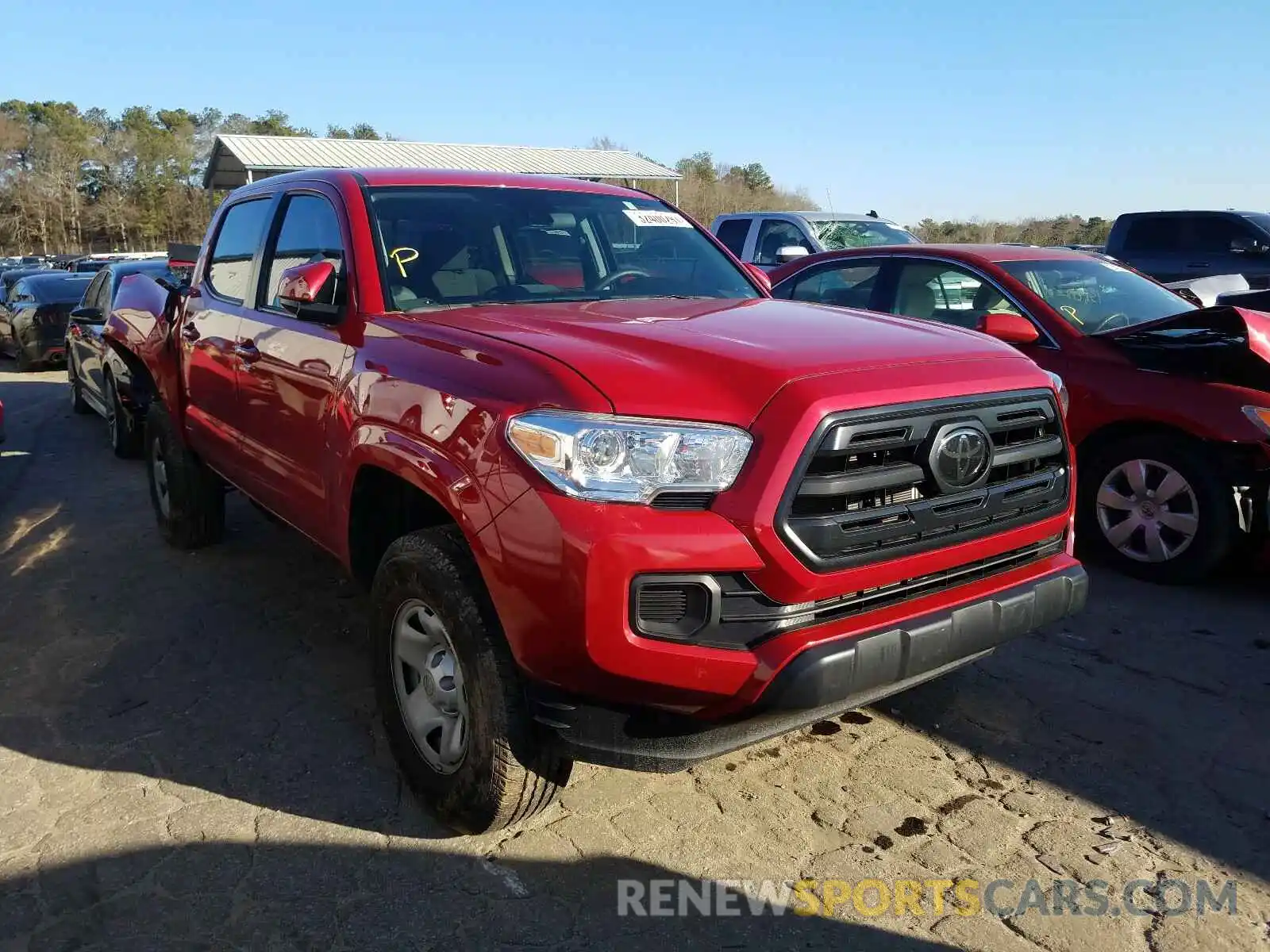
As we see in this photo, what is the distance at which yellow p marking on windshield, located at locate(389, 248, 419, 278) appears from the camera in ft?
11.5

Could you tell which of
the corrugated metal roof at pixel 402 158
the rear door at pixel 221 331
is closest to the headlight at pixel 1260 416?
the rear door at pixel 221 331

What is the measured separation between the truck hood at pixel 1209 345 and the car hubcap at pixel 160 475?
5.27 m

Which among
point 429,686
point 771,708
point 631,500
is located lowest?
point 429,686

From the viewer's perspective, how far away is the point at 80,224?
72.4 metres

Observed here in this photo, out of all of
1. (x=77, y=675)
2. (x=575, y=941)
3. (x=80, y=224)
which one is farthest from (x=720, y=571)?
(x=80, y=224)

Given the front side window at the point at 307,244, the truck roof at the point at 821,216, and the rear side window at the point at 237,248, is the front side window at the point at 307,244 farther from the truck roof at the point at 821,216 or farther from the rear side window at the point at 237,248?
the truck roof at the point at 821,216

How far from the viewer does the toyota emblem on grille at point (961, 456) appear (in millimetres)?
2629

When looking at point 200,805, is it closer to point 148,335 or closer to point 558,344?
point 558,344

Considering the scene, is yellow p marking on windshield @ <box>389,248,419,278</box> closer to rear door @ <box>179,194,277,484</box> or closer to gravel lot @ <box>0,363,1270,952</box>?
rear door @ <box>179,194,277,484</box>

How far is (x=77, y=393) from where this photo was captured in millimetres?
10938

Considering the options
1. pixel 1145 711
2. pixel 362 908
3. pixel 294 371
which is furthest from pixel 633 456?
pixel 1145 711

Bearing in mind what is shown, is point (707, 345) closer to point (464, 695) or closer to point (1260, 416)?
point (464, 695)

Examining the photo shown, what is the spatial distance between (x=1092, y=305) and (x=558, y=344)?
13.5 feet

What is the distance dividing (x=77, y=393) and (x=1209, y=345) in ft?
35.6
